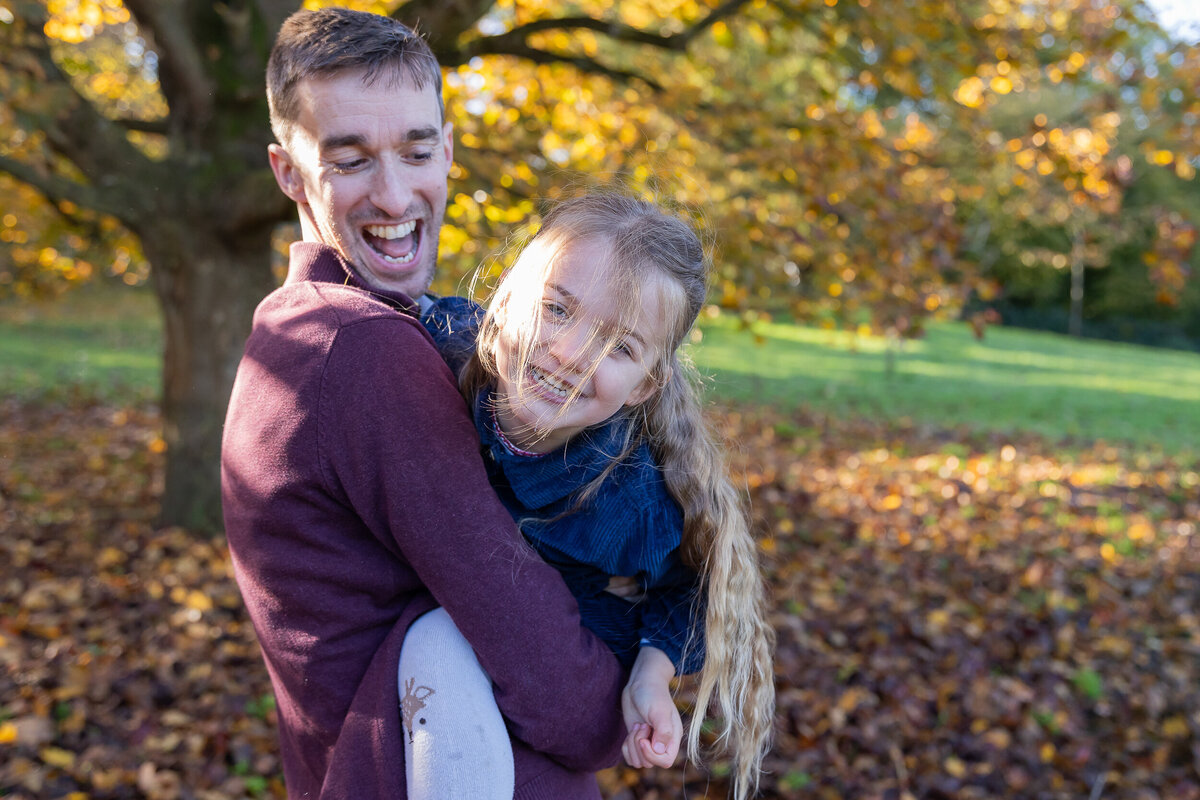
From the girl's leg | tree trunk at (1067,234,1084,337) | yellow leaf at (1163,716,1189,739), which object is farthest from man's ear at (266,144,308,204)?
tree trunk at (1067,234,1084,337)

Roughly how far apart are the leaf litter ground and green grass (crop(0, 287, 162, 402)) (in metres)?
4.58

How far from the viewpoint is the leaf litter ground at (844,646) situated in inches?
150

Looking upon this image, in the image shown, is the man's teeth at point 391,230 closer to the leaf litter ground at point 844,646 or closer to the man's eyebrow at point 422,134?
the man's eyebrow at point 422,134

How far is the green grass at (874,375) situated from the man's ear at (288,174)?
16.3 feet

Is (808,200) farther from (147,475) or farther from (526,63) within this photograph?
(147,475)

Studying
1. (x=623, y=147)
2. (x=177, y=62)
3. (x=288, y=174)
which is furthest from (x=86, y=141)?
(x=288, y=174)

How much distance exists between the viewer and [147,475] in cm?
747

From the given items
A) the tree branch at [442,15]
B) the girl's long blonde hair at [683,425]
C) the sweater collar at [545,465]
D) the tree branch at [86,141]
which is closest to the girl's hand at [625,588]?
the girl's long blonde hair at [683,425]

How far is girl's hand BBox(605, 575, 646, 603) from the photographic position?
1636 millimetres

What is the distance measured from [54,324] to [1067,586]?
21.2 metres

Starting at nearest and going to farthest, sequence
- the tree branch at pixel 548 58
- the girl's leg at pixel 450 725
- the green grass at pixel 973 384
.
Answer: the girl's leg at pixel 450 725 < the tree branch at pixel 548 58 < the green grass at pixel 973 384

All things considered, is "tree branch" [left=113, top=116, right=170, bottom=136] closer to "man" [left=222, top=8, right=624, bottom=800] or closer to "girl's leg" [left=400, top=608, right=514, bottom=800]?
"man" [left=222, top=8, right=624, bottom=800]

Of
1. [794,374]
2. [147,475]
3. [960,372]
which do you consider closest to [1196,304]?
[960,372]

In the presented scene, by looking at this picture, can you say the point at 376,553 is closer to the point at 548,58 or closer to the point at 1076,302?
the point at 548,58
